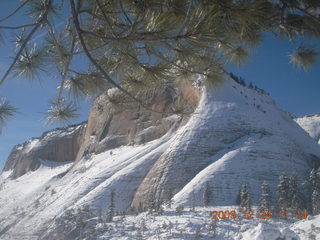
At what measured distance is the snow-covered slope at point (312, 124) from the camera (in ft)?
230

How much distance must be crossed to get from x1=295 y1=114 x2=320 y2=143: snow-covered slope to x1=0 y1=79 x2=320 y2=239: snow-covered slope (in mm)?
37032

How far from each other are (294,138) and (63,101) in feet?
122

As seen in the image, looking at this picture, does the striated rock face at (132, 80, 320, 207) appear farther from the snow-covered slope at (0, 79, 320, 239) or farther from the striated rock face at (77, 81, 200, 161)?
the striated rock face at (77, 81, 200, 161)

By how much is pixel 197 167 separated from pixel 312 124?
5779cm

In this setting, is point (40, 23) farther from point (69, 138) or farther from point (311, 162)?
point (69, 138)

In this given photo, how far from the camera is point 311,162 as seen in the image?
103 ft

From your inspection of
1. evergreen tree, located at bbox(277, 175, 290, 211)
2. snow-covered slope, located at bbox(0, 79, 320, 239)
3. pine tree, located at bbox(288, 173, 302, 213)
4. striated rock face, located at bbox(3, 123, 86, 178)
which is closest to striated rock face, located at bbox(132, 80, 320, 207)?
snow-covered slope, located at bbox(0, 79, 320, 239)

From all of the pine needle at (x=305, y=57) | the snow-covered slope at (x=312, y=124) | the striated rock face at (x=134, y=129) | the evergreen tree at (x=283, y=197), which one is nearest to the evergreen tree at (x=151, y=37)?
the pine needle at (x=305, y=57)

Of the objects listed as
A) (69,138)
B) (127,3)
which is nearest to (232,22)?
(127,3)

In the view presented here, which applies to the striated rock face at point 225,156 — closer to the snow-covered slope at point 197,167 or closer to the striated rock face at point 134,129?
the snow-covered slope at point 197,167

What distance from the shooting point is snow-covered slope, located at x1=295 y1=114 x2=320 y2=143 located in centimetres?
7019

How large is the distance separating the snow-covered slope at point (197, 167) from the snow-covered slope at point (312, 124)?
37.0 metres

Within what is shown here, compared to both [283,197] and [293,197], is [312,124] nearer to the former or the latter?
[293,197]
